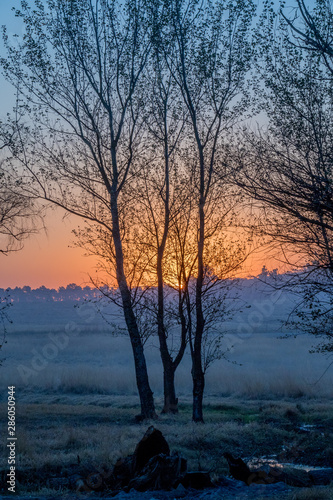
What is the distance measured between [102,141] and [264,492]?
51.5 feet

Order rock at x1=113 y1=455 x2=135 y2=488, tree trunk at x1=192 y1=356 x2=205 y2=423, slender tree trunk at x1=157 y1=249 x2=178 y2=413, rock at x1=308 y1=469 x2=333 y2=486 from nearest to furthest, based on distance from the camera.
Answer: rock at x1=113 y1=455 x2=135 y2=488
rock at x1=308 y1=469 x2=333 y2=486
tree trunk at x1=192 y1=356 x2=205 y2=423
slender tree trunk at x1=157 y1=249 x2=178 y2=413

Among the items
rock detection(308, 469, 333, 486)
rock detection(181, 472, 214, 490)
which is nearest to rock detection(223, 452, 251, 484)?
rock detection(181, 472, 214, 490)

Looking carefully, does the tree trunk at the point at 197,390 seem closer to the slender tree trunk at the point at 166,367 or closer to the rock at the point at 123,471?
the slender tree trunk at the point at 166,367

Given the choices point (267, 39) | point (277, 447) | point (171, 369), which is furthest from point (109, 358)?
point (267, 39)

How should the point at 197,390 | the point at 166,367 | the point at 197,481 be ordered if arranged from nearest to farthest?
the point at 197,481 < the point at 197,390 < the point at 166,367

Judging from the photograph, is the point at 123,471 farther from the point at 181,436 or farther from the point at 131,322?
the point at 131,322

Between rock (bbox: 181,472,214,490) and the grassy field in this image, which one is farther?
the grassy field

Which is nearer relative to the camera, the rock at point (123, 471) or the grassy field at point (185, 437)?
the rock at point (123, 471)

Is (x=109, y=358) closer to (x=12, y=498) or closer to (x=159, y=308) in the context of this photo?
(x=159, y=308)

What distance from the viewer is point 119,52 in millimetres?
21281

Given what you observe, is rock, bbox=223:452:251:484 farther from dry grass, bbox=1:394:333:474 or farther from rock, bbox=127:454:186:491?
rock, bbox=127:454:186:491

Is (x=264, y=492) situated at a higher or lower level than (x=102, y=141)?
lower

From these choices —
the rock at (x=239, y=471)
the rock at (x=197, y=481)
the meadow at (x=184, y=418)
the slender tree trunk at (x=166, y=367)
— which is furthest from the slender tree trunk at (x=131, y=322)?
the rock at (x=197, y=481)

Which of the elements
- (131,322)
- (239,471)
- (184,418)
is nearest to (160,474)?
(239,471)
